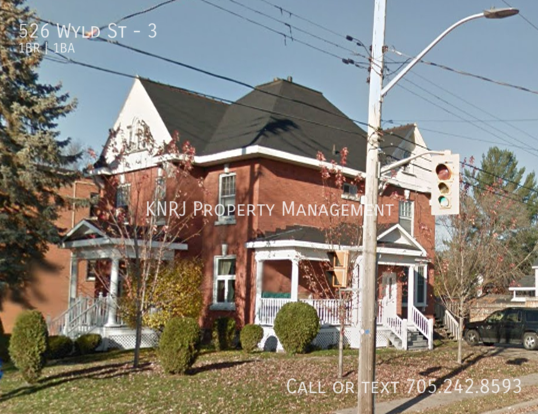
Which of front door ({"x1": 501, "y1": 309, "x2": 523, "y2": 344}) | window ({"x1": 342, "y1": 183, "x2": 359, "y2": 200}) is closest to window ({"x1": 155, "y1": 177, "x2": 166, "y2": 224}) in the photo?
window ({"x1": 342, "y1": 183, "x2": 359, "y2": 200})

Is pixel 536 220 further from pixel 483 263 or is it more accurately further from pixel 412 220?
pixel 483 263

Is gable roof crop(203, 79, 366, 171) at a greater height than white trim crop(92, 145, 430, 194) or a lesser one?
greater

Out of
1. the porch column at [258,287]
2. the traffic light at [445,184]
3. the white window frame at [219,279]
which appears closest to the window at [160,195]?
the white window frame at [219,279]

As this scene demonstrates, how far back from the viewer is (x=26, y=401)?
1280 cm

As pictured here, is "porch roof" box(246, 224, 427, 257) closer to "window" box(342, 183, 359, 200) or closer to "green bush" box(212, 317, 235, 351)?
"window" box(342, 183, 359, 200)

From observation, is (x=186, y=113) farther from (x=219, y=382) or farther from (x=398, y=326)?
(x=219, y=382)

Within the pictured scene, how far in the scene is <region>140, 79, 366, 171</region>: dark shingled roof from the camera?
22.8 metres

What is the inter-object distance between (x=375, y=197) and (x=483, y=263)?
349 inches

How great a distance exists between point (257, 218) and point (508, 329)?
1108cm

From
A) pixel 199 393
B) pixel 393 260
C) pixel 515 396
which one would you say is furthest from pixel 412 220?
pixel 199 393

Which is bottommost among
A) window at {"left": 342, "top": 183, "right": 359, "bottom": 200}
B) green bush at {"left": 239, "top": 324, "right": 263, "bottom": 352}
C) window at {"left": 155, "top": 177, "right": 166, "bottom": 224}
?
green bush at {"left": 239, "top": 324, "right": 263, "bottom": 352}

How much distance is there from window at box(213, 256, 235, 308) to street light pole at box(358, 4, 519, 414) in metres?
11.9

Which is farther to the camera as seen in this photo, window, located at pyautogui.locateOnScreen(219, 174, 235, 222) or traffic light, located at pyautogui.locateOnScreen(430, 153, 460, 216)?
window, located at pyautogui.locateOnScreen(219, 174, 235, 222)

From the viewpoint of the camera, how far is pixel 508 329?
24297mm
